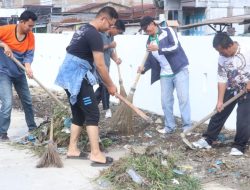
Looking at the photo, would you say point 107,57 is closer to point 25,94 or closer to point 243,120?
point 25,94

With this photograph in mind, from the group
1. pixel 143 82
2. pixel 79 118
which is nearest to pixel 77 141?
pixel 79 118

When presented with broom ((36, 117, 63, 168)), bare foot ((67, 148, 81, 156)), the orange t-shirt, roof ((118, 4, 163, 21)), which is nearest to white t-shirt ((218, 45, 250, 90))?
bare foot ((67, 148, 81, 156))

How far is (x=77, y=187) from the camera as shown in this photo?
16.1ft

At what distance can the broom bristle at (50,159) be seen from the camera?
563cm

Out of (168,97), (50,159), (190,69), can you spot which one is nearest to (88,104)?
(50,159)

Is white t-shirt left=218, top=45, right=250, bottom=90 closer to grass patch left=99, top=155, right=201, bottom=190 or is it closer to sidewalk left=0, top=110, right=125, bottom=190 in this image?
grass patch left=99, top=155, right=201, bottom=190

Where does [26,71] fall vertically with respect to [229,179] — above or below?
above

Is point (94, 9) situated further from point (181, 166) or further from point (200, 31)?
point (181, 166)

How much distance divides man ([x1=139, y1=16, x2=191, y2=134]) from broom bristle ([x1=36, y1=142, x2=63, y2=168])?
7.01 feet

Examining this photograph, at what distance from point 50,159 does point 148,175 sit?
1.43 meters

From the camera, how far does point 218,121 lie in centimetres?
618

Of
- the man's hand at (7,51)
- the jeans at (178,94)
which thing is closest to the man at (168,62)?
the jeans at (178,94)

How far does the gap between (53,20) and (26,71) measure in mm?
31099

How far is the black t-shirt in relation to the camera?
544 cm
